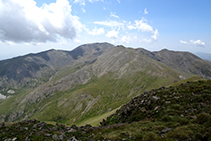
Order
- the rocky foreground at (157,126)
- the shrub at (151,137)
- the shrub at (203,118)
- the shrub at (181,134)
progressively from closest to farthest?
the shrub at (181,134), the shrub at (151,137), the rocky foreground at (157,126), the shrub at (203,118)

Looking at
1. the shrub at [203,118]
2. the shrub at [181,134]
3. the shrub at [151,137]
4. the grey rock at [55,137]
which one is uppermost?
the shrub at [203,118]

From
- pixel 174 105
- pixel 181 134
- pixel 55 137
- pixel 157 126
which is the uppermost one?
pixel 174 105

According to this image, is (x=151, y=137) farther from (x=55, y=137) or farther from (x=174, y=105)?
(x=55, y=137)

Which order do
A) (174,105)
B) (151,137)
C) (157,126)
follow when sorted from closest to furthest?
(151,137) < (157,126) < (174,105)

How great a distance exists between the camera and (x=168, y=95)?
1259 inches

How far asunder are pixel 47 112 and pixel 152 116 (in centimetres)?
21268

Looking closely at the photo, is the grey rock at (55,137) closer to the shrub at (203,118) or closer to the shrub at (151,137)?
the shrub at (151,137)

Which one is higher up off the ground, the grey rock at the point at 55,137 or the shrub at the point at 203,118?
the shrub at the point at 203,118

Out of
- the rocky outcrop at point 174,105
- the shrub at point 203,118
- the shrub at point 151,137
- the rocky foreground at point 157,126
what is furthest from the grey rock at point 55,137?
the shrub at point 203,118

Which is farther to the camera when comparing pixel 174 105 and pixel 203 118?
pixel 174 105

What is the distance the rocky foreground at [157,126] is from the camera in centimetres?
1653

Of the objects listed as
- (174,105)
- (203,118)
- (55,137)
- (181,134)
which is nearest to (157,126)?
(181,134)

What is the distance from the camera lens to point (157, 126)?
65.6 feet

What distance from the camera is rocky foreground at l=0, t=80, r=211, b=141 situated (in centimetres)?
1653
